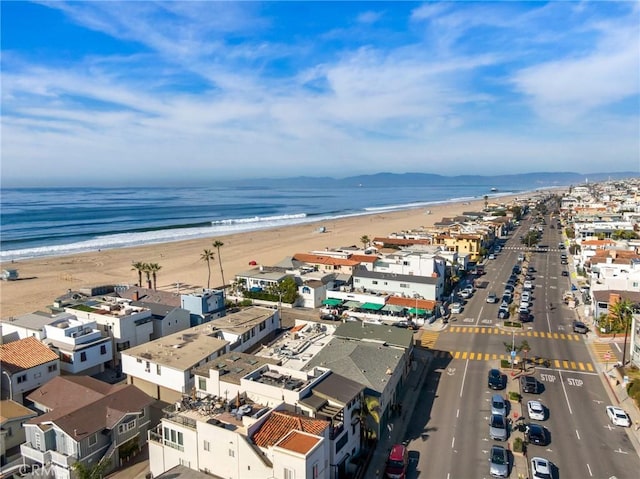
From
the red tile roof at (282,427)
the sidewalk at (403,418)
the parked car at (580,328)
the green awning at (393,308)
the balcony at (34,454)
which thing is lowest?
the sidewalk at (403,418)

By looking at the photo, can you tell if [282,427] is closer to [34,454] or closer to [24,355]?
[34,454]

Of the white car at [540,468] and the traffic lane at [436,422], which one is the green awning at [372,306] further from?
the white car at [540,468]

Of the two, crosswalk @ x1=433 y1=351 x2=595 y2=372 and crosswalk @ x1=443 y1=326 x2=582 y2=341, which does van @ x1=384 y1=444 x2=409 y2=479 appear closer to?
crosswalk @ x1=433 y1=351 x2=595 y2=372

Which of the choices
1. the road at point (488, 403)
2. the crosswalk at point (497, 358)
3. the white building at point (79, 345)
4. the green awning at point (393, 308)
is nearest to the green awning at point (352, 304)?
the green awning at point (393, 308)

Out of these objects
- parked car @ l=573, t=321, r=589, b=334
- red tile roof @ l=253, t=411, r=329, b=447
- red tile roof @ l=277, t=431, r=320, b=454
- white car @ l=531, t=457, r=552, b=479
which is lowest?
parked car @ l=573, t=321, r=589, b=334

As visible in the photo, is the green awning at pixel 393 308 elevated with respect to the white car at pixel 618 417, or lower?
elevated

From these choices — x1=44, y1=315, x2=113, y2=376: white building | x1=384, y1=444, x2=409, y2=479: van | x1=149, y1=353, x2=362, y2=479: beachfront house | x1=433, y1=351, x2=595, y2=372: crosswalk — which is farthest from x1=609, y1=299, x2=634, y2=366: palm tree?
x1=44, y1=315, x2=113, y2=376: white building

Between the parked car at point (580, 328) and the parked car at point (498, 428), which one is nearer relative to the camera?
the parked car at point (498, 428)
